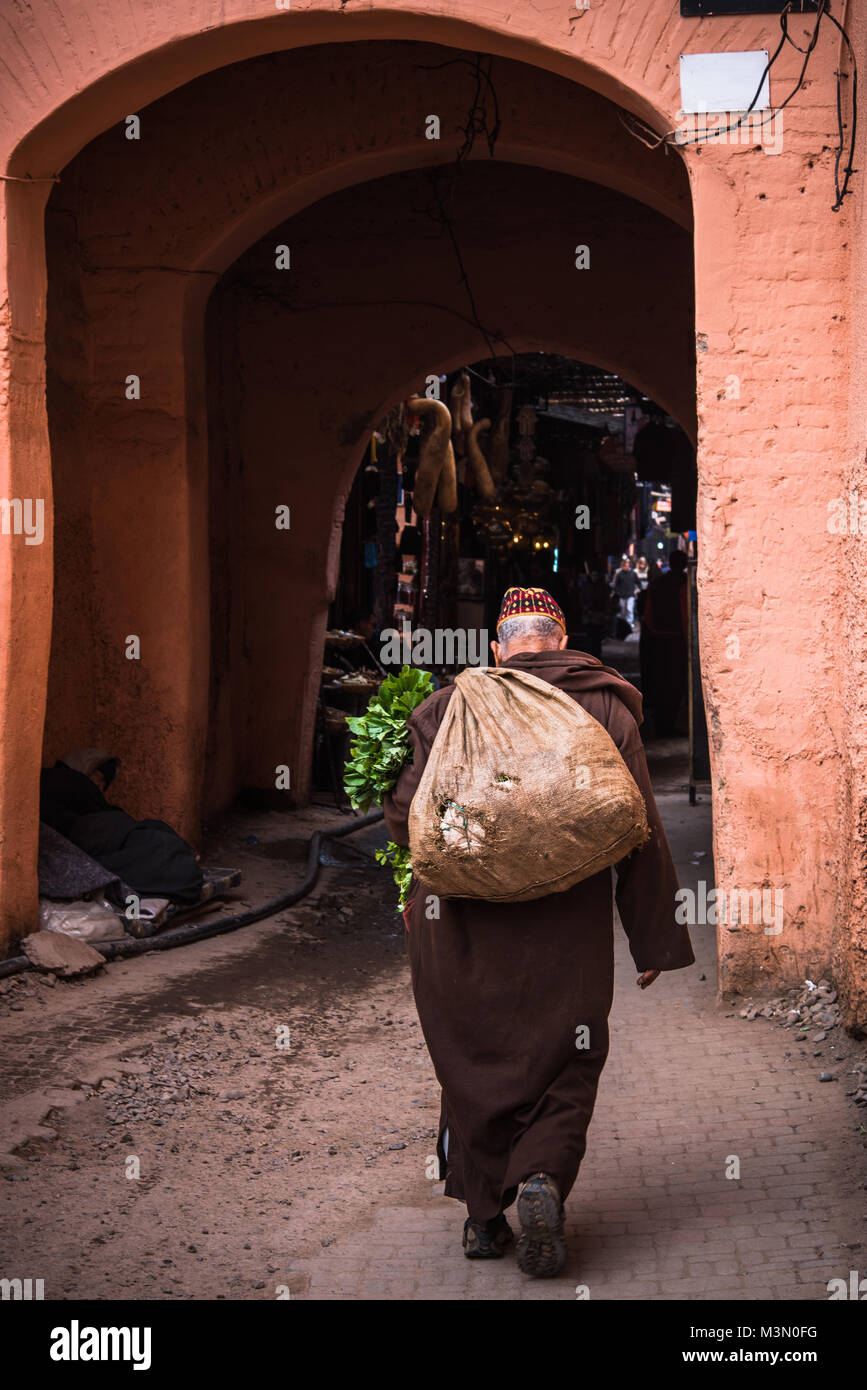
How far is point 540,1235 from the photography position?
3.17 metres

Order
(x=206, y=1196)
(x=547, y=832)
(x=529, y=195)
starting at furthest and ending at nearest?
(x=529, y=195)
(x=206, y=1196)
(x=547, y=832)

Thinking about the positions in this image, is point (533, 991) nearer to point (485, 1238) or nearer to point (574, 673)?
point (485, 1238)

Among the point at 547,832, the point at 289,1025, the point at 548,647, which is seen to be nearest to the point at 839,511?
the point at 548,647

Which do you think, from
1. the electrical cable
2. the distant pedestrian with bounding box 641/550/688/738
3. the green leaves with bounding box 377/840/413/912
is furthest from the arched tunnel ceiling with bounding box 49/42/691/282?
the distant pedestrian with bounding box 641/550/688/738

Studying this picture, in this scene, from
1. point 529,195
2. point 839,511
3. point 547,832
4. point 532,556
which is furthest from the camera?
point 532,556

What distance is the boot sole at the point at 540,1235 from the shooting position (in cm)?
315

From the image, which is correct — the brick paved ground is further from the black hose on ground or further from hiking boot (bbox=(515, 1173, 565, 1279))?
the black hose on ground

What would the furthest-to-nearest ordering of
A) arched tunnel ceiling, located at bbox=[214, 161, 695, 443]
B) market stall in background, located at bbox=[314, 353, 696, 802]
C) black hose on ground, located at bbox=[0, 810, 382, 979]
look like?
market stall in background, located at bbox=[314, 353, 696, 802]
arched tunnel ceiling, located at bbox=[214, 161, 695, 443]
black hose on ground, located at bbox=[0, 810, 382, 979]

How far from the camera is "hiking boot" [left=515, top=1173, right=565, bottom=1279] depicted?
10.3 ft

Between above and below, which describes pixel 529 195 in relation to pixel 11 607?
above

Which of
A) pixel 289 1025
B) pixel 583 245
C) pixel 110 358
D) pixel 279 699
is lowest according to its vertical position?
pixel 289 1025

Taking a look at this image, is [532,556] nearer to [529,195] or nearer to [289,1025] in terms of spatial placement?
[529,195]

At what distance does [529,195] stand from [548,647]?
7.05 metres

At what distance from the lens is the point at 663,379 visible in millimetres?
9797
